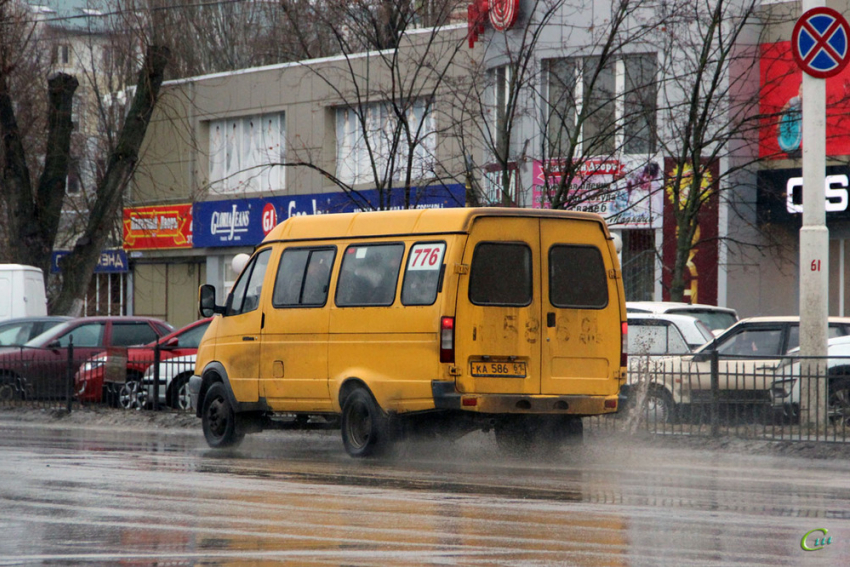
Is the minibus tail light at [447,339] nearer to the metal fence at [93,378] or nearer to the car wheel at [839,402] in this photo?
the car wheel at [839,402]

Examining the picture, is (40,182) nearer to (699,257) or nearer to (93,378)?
(93,378)

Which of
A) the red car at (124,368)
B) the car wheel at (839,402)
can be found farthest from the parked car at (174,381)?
the car wheel at (839,402)

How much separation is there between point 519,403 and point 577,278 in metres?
1.36

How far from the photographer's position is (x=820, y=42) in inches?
627

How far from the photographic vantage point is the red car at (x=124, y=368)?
67.8 feet

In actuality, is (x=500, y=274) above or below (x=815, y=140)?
below

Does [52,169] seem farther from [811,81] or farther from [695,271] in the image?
[811,81]

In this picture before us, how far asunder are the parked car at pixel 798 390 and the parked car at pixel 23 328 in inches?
551

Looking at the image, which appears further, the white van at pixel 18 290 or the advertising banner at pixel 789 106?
the white van at pixel 18 290

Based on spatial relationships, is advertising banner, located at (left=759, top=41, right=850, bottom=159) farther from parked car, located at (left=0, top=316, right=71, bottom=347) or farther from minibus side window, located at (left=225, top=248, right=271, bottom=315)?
minibus side window, located at (left=225, top=248, right=271, bottom=315)

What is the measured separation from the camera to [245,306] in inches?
565

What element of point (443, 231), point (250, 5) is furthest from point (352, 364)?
point (250, 5)

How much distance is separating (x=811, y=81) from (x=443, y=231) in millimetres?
5997

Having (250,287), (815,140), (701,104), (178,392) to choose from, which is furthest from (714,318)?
(250,287)
